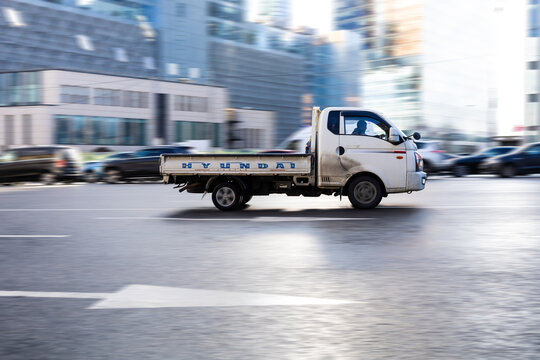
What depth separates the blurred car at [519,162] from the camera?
79.9 ft

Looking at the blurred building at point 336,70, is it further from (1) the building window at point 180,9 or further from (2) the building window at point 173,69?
(2) the building window at point 173,69

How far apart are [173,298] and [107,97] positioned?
65162 mm

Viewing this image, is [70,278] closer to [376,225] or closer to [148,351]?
[148,351]

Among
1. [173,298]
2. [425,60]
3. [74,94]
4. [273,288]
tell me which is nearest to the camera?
[173,298]

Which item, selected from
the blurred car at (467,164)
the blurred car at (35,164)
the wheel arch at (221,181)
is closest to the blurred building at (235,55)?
the blurred car at (35,164)

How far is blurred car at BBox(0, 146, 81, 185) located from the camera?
2408cm

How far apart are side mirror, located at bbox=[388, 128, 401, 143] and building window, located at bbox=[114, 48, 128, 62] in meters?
79.4

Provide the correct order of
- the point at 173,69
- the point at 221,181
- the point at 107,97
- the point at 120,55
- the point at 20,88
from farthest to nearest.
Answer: the point at 173,69, the point at 120,55, the point at 107,97, the point at 20,88, the point at 221,181

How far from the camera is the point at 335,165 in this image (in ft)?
39.1

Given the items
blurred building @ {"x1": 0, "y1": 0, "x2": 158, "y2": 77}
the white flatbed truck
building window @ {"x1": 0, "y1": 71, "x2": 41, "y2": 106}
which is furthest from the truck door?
blurred building @ {"x1": 0, "y1": 0, "x2": 158, "y2": 77}

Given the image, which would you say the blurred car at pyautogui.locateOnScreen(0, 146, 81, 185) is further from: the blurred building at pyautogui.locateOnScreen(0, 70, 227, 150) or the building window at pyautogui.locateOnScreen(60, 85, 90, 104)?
the building window at pyautogui.locateOnScreen(60, 85, 90, 104)

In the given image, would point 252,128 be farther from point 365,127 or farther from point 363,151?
point 363,151

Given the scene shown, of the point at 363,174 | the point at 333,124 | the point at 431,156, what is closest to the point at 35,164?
the point at 431,156

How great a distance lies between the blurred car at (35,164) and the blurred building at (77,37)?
52434 mm
